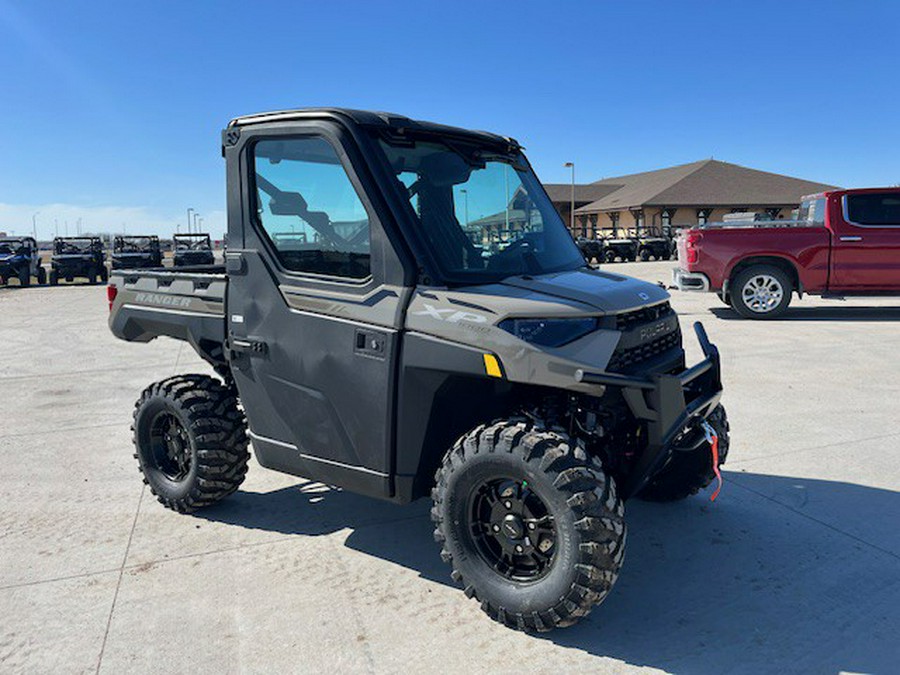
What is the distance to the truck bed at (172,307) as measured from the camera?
399 centimetres

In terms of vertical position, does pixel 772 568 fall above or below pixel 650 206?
below

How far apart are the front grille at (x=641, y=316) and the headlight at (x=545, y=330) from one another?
0.24 m

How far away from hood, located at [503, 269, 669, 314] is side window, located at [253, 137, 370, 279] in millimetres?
756

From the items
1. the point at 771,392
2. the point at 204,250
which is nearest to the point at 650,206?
the point at 204,250

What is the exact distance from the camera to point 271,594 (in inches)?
131

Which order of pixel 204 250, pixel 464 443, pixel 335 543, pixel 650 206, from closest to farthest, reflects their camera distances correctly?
1. pixel 464 443
2. pixel 335 543
3. pixel 204 250
4. pixel 650 206

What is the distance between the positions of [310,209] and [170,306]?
1425 millimetres

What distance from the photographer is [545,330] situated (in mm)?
2871

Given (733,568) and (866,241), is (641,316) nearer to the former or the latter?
(733,568)

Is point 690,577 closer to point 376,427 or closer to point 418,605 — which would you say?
point 418,605

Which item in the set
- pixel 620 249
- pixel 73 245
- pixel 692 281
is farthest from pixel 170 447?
pixel 620 249

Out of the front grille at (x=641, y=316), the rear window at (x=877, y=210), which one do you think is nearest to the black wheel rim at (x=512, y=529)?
the front grille at (x=641, y=316)

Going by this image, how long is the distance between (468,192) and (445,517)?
163cm

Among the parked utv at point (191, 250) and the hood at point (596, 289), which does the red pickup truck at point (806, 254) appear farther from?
the parked utv at point (191, 250)
